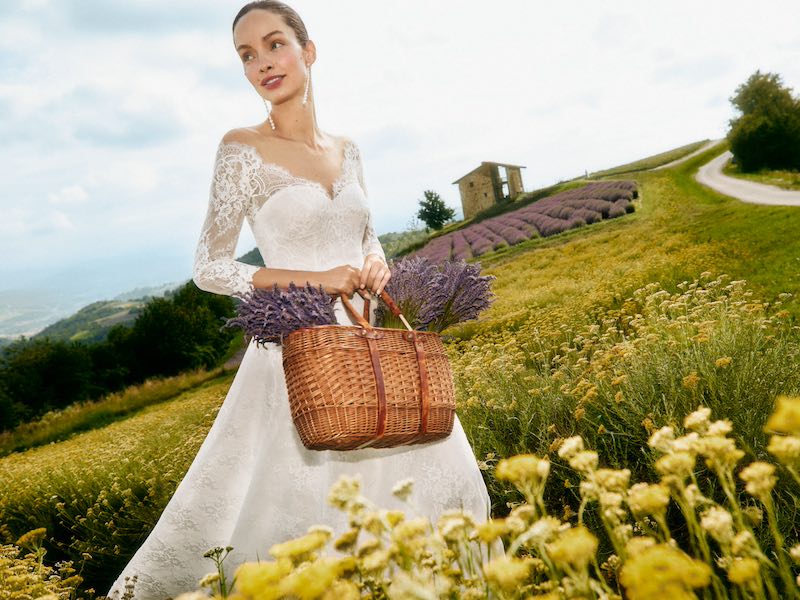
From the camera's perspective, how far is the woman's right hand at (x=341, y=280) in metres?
2.59

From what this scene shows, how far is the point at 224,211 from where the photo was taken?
304 cm

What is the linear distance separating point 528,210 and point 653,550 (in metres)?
36.8

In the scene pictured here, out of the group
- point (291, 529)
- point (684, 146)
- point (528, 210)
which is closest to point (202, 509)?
point (291, 529)

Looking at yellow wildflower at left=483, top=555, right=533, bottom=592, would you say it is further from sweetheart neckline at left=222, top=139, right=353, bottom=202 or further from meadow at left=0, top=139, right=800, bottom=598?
sweetheart neckline at left=222, top=139, right=353, bottom=202

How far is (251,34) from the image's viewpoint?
3.05 meters

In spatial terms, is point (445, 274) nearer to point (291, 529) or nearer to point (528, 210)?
point (291, 529)

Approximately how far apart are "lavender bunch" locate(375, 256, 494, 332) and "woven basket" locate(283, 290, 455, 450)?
316mm

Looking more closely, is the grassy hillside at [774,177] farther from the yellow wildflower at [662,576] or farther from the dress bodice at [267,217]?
the yellow wildflower at [662,576]

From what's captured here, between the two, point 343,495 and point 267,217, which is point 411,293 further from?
point 343,495

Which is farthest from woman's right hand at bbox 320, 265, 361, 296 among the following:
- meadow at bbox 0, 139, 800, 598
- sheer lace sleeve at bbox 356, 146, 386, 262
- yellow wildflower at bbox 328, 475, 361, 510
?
yellow wildflower at bbox 328, 475, 361, 510

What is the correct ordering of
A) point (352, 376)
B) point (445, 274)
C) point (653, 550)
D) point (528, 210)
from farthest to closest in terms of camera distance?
point (528, 210), point (445, 274), point (352, 376), point (653, 550)

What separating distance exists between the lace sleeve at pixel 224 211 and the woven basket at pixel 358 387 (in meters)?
0.99

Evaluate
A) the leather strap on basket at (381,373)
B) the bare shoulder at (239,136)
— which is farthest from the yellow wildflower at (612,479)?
the bare shoulder at (239,136)

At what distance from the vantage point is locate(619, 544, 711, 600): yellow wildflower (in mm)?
895
